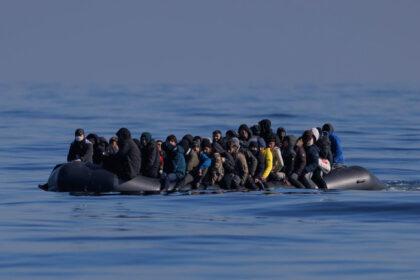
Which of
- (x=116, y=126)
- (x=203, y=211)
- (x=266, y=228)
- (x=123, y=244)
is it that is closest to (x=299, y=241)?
(x=266, y=228)

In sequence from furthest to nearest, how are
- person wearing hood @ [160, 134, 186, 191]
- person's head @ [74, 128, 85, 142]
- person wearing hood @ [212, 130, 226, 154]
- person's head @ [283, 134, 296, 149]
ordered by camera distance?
person's head @ [283, 134, 296, 149] → person's head @ [74, 128, 85, 142] → person wearing hood @ [212, 130, 226, 154] → person wearing hood @ [160, 134, 186, 191]

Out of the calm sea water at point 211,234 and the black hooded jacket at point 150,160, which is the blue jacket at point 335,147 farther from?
the black hooded jacket at point 150,160

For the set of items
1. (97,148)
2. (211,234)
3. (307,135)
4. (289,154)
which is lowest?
(211,234)

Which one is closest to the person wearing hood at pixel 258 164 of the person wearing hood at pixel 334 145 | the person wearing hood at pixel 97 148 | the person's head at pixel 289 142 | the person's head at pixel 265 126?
the person's head at pixel 289 142

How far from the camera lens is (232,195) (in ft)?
88.7

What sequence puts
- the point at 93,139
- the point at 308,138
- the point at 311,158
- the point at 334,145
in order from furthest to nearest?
the point at 334,145
the point at 93,139
the point at 311,158
the point at 308,138

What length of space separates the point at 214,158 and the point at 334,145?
→ 15.5 ft

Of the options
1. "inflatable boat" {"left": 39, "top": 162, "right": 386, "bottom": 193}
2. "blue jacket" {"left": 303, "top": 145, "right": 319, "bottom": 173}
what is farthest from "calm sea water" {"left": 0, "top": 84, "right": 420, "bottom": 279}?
"blue jacket" {"left": 303, "top": 145, "right": 319, "bottom": 173}

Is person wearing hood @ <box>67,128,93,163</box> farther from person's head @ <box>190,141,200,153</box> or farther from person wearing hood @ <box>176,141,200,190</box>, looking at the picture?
person's head @ <box>190,141,200,153</box>

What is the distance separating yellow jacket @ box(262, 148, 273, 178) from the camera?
27516 mm

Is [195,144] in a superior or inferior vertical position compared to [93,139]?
inferior

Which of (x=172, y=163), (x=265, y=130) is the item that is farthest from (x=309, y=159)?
(x=172, y=163)

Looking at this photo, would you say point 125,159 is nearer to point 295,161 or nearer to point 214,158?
point 214,158

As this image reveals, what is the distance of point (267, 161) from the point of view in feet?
90.6
